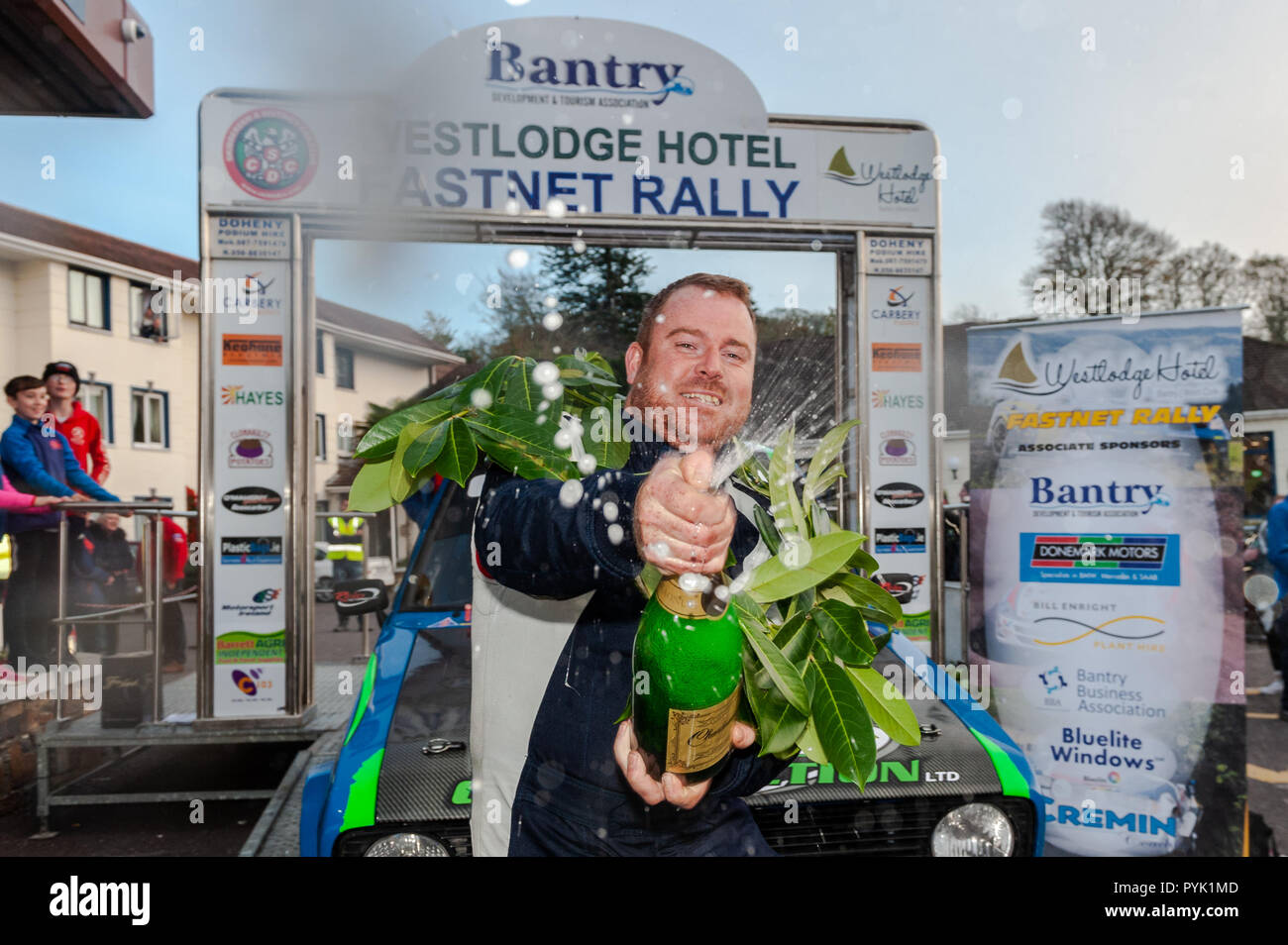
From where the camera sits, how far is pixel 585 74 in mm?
2260

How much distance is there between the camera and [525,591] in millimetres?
1256

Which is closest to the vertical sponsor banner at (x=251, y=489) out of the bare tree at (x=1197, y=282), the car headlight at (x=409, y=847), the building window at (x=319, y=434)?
the building window at (x=319, y=434)

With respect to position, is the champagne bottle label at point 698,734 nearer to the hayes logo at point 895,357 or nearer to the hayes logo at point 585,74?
the hayes logo at point 585,74

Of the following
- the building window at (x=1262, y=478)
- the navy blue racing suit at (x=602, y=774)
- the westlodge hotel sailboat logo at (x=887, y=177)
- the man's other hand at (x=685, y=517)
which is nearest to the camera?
the man's other hand at (x=685, y=517)

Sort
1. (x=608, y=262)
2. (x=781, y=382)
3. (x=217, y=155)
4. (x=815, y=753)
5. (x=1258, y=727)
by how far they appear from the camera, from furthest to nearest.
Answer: (x=1258, y=727) < (x=217, y=155) < (x=608, y=262) < (x=781, y=382) < (x=815, y=753)

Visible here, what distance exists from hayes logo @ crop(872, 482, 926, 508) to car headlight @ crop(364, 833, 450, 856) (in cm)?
287

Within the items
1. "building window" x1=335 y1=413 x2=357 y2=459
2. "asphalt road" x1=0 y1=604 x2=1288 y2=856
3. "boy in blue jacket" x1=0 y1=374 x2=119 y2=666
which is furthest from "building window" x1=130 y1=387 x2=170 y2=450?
"building window" x1=335 y1=413 x2=357 y2=459

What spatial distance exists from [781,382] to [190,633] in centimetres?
742

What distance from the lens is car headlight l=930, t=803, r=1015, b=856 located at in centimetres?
162

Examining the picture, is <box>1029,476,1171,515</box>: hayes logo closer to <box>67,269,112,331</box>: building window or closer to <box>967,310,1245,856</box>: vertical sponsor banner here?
<box>967,310,1245,856</box>: vertical sponsor banner

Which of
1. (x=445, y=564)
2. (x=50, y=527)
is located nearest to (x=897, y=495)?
(x=445, y=564)

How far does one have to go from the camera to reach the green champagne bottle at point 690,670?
3.63ft

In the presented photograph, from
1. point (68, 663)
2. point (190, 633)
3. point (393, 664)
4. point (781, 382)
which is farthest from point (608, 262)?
point (190, 633)

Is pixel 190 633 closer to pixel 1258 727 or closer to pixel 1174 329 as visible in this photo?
pixel 1174 329
